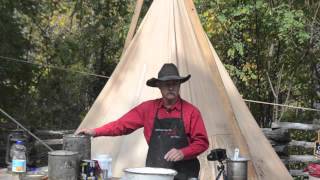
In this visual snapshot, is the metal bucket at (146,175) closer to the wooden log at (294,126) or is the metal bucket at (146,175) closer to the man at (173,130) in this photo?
the man at (173,130)

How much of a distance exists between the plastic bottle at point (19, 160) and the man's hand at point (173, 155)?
36.8 inches

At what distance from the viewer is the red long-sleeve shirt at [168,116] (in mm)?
3857

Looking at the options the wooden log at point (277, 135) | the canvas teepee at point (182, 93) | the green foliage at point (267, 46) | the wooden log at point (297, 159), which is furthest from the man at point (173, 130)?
the green foliage at point (267, 46)

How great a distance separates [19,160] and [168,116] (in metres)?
1.06

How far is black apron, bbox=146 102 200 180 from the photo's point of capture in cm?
391

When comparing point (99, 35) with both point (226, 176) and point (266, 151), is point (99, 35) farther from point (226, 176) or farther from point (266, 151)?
point (226, 176)

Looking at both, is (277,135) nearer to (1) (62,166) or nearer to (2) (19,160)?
(2) (19,160)

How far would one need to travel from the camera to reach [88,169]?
3.51m

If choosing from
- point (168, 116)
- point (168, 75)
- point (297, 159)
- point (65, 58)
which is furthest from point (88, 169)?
point (65, 58)

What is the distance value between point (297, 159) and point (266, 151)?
9.03 feet

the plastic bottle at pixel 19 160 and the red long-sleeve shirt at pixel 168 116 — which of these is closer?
the plastic bottle at pixel 19 160

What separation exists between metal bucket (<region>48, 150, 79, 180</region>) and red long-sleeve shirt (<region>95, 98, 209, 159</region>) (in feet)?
2.10

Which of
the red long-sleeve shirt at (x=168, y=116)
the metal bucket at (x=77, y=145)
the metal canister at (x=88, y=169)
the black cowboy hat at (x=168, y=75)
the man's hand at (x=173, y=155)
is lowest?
the metal canister at (x=88, y=169)

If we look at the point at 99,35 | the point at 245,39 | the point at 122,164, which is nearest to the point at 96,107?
the point at 122,164
